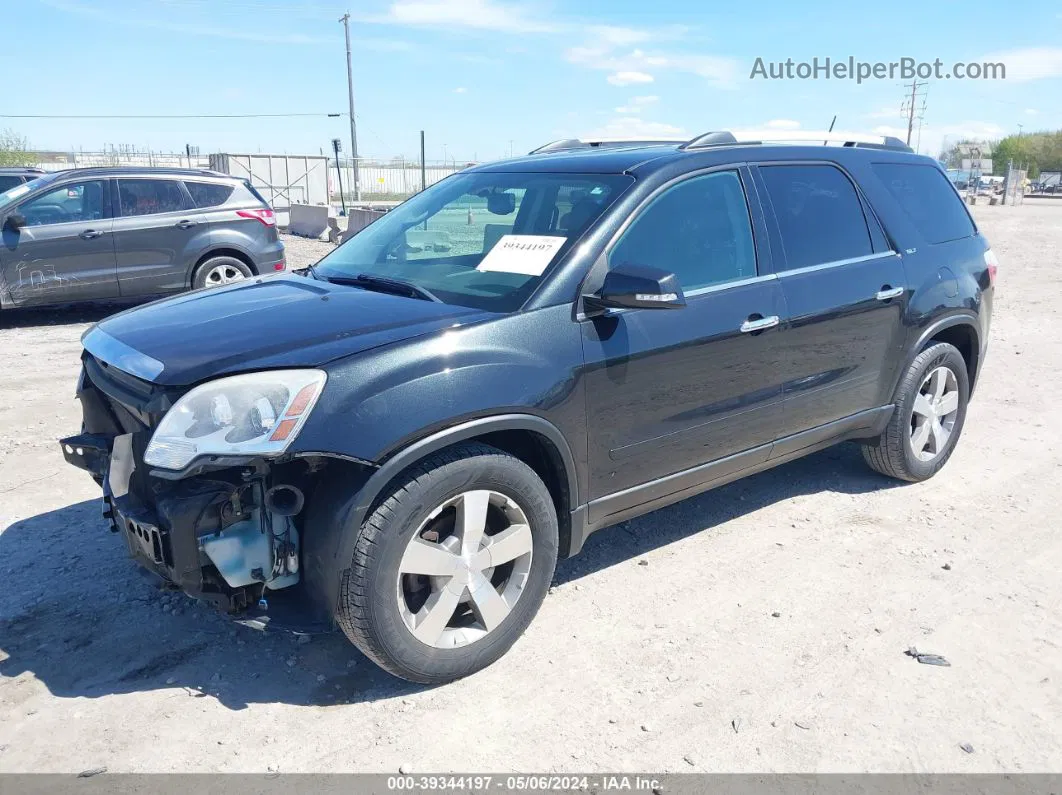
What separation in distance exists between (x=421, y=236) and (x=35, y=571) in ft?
7.69

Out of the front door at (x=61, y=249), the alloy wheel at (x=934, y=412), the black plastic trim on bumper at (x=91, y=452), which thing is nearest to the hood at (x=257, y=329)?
the black plastic trim on bumper at (x=91, y=452)

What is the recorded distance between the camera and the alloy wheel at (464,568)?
2973 mm

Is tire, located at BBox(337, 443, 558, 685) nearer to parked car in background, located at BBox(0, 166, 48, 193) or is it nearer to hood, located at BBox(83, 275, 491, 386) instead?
hood, located at BBox(83, 275, 491, 386)

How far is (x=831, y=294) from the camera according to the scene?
4180 mm

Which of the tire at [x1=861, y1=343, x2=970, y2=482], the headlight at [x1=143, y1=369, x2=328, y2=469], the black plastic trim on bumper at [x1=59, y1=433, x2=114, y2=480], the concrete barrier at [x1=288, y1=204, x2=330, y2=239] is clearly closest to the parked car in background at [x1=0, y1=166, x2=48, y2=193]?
the concrete barrier at [x1=288, y1=204, x2=330, y2=239]

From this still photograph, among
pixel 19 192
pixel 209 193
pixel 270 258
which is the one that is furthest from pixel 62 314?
pixel 270 258

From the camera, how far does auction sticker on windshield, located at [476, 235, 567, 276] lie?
3.37 metres

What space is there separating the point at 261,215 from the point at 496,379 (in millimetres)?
8631

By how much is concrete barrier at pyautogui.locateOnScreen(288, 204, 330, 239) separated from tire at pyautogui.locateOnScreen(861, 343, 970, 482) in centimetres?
1744

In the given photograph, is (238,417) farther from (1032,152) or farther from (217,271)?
(1032,152)

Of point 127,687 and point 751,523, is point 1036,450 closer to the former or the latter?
point 751,523

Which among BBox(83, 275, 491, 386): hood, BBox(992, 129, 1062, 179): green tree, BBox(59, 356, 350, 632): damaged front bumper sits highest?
BBox(992, 129, 1062, 179): green tree

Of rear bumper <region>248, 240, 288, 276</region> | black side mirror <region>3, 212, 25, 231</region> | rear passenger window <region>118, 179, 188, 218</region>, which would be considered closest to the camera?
black side mirror <region>3, 212, 25, 231</region>

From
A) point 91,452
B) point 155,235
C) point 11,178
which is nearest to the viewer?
point 91,452
